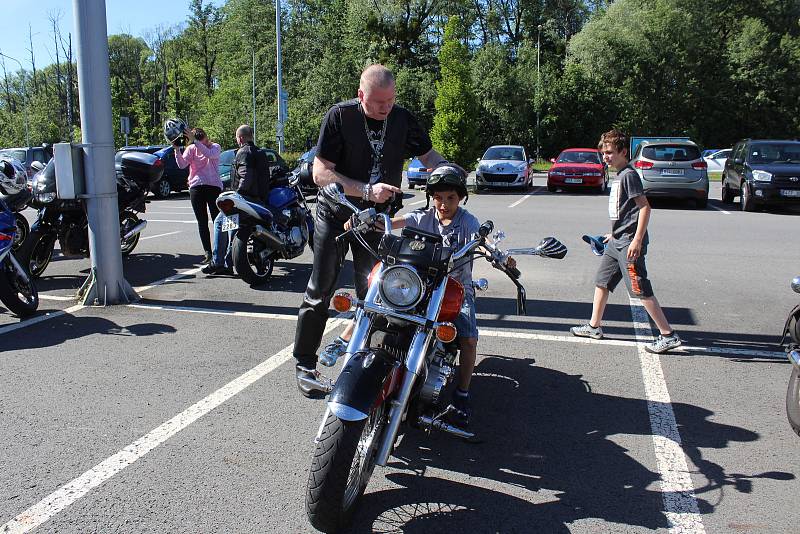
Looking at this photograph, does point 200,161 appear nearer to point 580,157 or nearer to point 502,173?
point 502,173

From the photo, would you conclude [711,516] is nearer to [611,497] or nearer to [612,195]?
[611,497]

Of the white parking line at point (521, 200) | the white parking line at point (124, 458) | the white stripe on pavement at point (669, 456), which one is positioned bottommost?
the white stripe on pavement at point (669, 456)

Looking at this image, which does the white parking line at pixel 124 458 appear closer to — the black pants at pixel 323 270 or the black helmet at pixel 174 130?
the black pants at pixel 323 270

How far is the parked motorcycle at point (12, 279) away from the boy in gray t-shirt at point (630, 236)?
5.09m

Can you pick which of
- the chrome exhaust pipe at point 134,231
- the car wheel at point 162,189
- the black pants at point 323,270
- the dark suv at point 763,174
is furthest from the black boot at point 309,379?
the car wheel at point 162,189

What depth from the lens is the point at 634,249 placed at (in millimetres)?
5344

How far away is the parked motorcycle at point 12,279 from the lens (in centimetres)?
607

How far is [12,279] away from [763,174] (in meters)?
15.3

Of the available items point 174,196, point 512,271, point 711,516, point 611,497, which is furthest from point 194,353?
point 174,196

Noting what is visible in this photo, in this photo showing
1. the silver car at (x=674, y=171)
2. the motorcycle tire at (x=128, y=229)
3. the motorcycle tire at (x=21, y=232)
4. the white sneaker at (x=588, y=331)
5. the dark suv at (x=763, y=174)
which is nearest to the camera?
the white sneaker at (x=588, y=331)

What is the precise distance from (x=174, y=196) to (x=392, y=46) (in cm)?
2909

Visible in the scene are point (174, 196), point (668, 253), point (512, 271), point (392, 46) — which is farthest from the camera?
point (392, 46)

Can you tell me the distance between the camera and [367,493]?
129 inches

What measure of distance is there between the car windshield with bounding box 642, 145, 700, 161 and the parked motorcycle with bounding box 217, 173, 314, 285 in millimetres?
11416
